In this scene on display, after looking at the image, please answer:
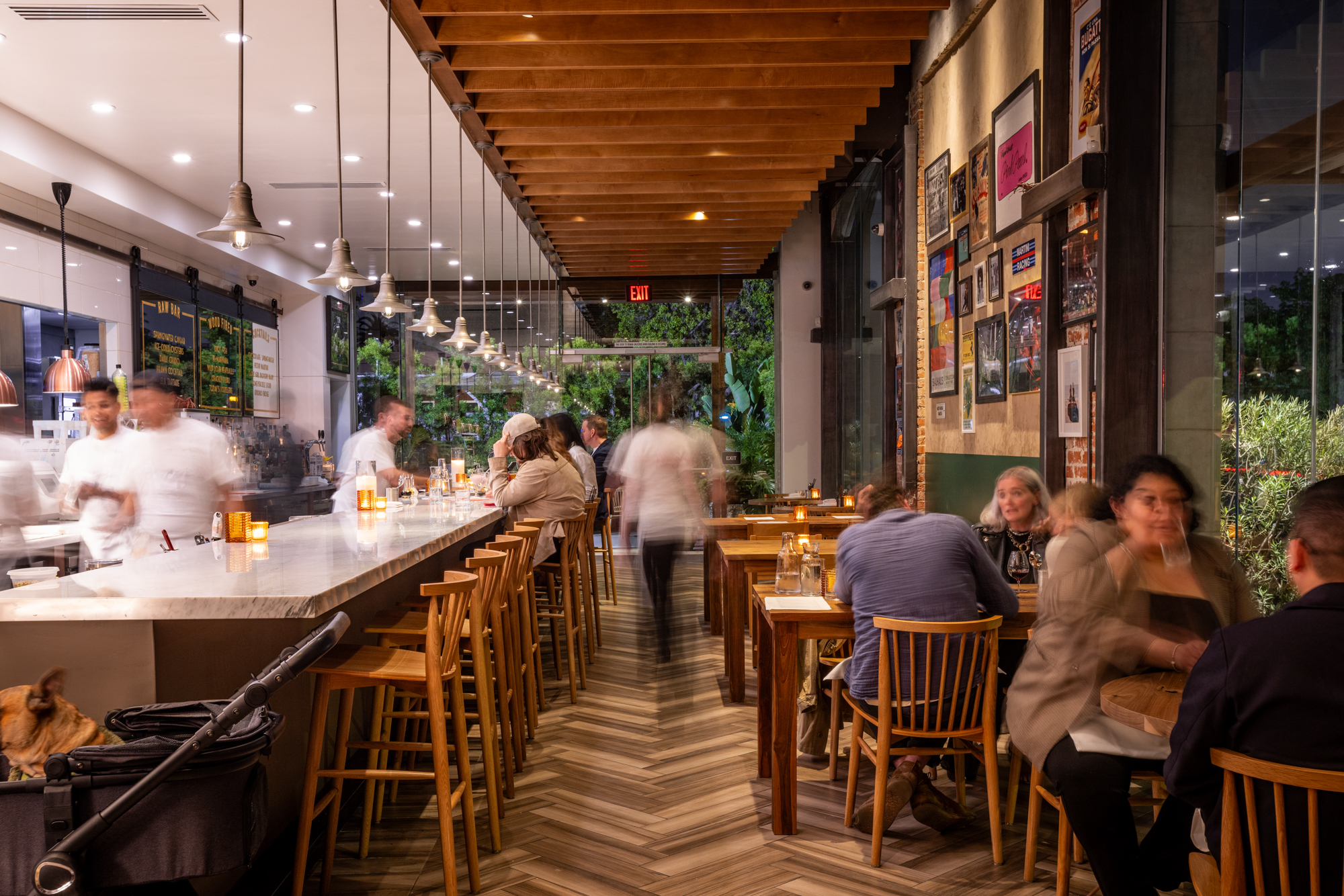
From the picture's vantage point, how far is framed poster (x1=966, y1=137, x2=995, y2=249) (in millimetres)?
5273

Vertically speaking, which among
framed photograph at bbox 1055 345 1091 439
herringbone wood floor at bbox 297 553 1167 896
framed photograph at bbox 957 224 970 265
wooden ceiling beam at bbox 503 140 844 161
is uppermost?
wooden ceiling beam at bbox 503 140 844 161

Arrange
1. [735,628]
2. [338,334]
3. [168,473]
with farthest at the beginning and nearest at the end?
1. [338,334]
2. [735,628]
3. [168,473]

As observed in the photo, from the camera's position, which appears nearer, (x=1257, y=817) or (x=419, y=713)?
(x=1257, y=817)

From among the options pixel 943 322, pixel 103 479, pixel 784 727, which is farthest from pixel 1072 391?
pixel 103 479

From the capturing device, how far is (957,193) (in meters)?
5.89

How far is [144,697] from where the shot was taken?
2.52 meters

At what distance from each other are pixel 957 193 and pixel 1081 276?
1986 millimetres

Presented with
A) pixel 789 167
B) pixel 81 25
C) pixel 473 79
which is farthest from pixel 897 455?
pixel 81 25

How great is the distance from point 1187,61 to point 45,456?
8.04m

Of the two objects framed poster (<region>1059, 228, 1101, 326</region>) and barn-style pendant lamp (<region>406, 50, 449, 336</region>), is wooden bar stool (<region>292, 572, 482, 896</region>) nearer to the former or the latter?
framed poster (<region>1059, 228, 1101, 326</region>)

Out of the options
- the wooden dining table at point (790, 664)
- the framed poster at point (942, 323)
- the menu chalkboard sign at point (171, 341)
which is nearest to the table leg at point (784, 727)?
the wooden dining table at point (790, 664)

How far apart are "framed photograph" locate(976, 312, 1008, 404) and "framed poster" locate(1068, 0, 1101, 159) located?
1.17 meters

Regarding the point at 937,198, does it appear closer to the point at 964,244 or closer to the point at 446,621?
the point at 964,244

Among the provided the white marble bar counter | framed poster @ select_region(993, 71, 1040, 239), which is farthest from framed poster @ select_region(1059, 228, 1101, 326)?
the white marble bar counter
